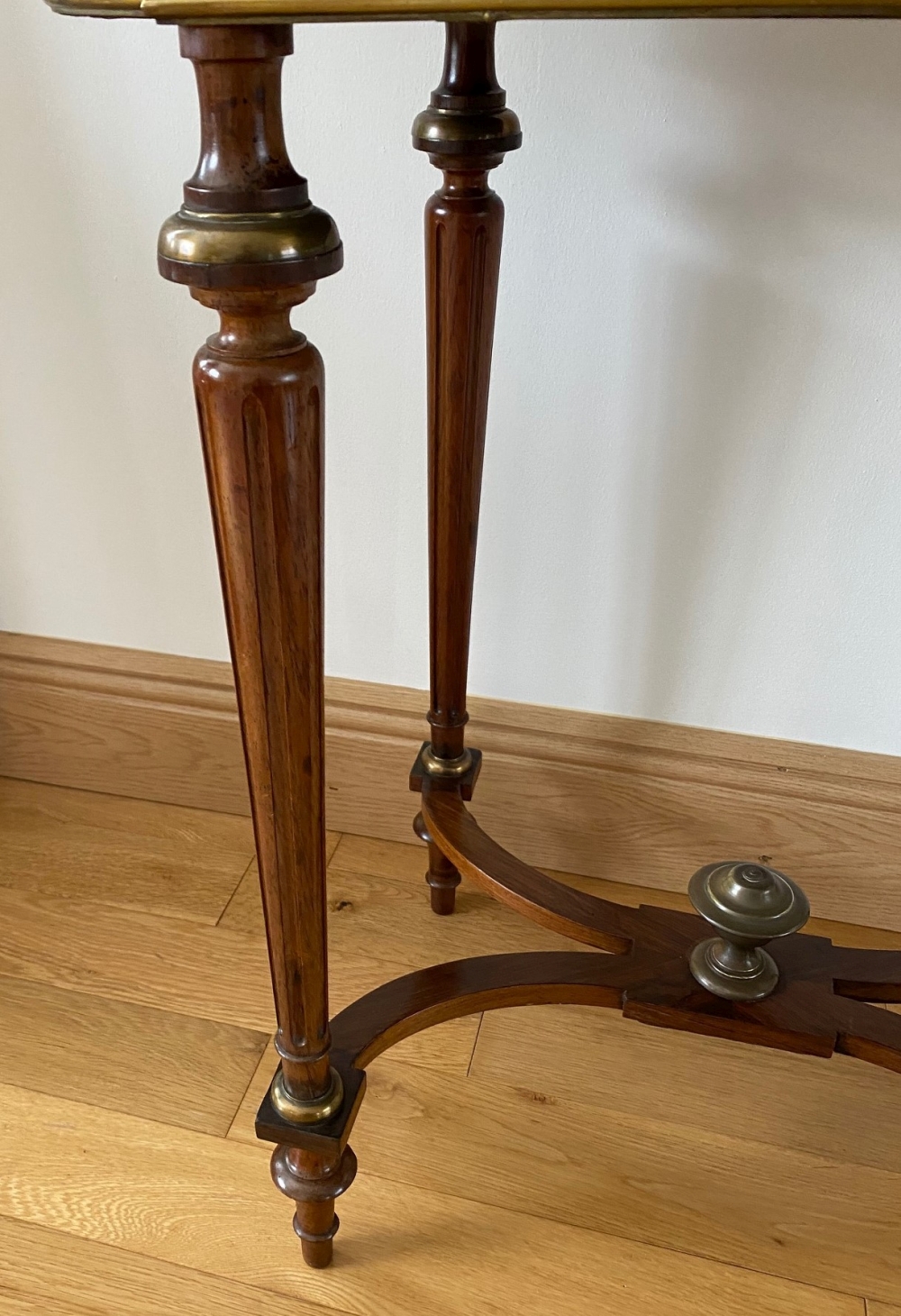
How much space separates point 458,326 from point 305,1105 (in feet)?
1.57

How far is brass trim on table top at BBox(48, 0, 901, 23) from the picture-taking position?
35cm

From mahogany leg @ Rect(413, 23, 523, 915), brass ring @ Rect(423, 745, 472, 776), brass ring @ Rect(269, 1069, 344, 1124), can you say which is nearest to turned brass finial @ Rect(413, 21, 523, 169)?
mahogany leg @ Rect(413, 23, 523, 915)

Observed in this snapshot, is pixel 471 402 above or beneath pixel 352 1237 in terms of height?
above

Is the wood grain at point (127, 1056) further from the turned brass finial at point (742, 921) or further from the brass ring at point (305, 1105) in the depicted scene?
the turned brass finial at point (742, 921)

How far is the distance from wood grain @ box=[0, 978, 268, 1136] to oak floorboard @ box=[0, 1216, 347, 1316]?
100mm

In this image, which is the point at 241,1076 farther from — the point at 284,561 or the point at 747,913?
the point at 284,561

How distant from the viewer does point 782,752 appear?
94 cm

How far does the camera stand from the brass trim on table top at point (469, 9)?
35cm

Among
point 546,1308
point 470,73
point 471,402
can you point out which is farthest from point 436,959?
point 470,73

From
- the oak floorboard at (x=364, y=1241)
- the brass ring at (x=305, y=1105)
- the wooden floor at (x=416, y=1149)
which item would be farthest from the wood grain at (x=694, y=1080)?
the brass ring at (x=305, y=1105)

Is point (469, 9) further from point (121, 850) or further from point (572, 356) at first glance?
point (121, 850)

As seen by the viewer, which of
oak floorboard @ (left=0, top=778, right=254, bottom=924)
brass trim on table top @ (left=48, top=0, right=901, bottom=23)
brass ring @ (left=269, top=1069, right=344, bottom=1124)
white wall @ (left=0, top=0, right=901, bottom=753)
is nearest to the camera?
brass trim on table top @ (left=48, top=0, right=901, bottom=23)

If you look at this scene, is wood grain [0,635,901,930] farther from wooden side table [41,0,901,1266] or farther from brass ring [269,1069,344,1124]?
brass ring [269,1069,344,1124]

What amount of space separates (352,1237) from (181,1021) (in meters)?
0.22
